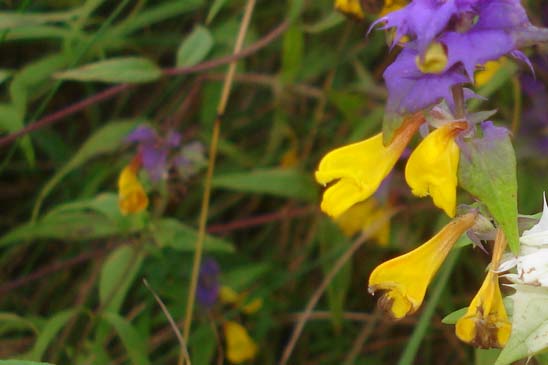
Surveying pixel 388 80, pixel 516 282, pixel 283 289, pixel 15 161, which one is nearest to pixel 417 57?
pixel 388 80

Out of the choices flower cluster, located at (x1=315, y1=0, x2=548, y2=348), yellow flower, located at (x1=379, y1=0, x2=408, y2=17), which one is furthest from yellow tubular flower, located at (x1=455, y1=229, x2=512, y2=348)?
yellow flower, located at (x1=379, y1=0, x2=408, y2=17)

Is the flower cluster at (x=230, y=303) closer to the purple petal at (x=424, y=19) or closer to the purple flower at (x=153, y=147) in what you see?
the purple flower at (x=153, y=147)

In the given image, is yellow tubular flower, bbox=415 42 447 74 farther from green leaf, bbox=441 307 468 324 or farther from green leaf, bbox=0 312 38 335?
green leaf, bbox=0 312 38 335

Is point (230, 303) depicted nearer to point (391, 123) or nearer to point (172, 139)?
point (172, 139)

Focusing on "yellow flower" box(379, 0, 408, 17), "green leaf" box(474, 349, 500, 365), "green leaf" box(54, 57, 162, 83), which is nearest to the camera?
"green leaf" box(474, 349, 500, 365)

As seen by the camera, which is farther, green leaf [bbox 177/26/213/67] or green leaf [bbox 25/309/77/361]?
green leaf [bbox 177/26/213/67]

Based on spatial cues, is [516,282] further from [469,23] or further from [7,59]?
[7,59]

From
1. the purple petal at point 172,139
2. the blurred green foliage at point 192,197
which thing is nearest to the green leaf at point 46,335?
the blurred green foliage at point 192,197
